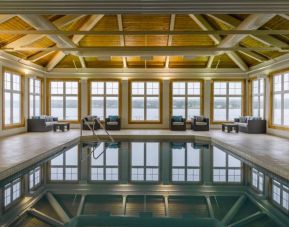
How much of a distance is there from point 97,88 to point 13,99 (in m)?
4.46

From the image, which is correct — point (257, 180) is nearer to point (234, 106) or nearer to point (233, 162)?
point (233, 162)

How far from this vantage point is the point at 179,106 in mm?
14711

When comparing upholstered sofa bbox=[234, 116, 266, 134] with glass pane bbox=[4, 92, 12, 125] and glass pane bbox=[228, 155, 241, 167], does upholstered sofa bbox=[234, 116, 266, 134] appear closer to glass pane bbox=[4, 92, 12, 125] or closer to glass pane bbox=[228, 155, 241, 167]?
glass pane bbox=[228, 155, 241, 167]

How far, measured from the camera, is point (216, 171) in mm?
6109

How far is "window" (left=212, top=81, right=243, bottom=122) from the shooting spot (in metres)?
14.7

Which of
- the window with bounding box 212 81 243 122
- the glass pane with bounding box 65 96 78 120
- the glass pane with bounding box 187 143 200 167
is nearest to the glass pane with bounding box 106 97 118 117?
the glass pane with bounding box 65 96 78 120

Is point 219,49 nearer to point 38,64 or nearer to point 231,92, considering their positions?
point 231,92

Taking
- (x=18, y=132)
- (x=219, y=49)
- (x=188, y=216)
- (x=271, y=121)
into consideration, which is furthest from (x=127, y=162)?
(x=271, y=121)

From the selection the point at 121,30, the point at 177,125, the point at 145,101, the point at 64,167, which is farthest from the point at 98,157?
the point at 145,101

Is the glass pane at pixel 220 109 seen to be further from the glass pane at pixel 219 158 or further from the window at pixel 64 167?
the window at pixel 64 167

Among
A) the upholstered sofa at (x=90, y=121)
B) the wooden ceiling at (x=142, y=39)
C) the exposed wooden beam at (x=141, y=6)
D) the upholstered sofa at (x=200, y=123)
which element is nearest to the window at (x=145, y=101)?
the wooden ceiling at (x=142, y=39)

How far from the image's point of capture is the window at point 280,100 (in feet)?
35.4

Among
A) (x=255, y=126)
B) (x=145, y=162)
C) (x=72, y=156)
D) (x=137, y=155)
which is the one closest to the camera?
(x=145, y=162)

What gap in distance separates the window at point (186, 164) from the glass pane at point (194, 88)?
5976mm
